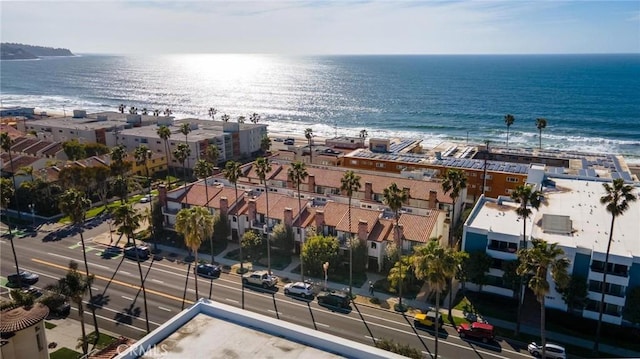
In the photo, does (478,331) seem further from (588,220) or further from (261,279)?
(261,279)

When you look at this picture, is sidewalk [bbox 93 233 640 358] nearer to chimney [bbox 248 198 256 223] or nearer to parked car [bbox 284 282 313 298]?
parked car [bbox 284 282 313 298]

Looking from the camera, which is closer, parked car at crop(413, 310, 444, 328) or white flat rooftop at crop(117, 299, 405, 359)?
white flat rooftop at crop(117, 299, 405, 359)

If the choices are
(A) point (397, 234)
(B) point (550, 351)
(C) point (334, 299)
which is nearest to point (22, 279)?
(C) point (334, 299)

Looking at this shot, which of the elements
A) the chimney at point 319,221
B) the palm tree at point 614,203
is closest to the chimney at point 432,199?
the chimney at point 319,221

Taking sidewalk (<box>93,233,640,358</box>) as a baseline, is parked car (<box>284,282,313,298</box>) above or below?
above

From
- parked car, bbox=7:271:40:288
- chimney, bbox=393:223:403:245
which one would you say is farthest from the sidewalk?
parked car, bbox=7:271:40:288

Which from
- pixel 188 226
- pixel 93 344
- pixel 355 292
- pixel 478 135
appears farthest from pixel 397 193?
pixel 478 135
